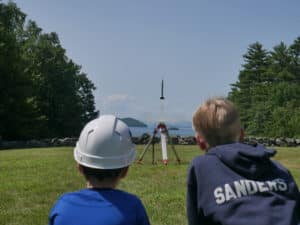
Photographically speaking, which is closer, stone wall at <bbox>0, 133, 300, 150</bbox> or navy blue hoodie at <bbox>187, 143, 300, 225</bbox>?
navy blue hoodie at <bbox>187, 143, 300, 225</bbox>

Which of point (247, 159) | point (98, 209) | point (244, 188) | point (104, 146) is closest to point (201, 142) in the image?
point (247, 159)

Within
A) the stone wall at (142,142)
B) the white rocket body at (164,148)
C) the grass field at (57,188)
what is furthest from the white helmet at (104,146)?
the stone wall at (142,142)

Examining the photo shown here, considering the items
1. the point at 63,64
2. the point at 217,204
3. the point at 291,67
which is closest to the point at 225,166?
the point at 217,204

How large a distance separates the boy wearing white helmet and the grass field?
3.75 metres

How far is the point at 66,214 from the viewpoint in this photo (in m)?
2.39

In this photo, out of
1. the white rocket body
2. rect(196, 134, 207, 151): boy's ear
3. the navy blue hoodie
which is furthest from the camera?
the white rocket body

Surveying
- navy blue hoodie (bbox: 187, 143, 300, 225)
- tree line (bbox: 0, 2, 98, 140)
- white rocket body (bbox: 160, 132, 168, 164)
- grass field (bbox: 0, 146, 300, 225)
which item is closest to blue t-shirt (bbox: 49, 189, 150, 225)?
navy blue hoodie (bbox: 187, 143, 300, 225)

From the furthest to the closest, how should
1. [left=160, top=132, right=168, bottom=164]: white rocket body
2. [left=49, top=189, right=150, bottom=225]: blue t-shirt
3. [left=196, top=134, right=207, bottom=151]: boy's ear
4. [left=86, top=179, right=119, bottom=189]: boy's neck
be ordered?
1. [left=160, top=132, right=168, bottom=164]: white rocket body
2. [left=196, top=134, right=207, bottom=151]: boy's ear
3. [left=86, top=179, right=119, bottom=189]: boy's neck
4. [left=49, top=189, right=150, bottom=225]: blue t-shirt

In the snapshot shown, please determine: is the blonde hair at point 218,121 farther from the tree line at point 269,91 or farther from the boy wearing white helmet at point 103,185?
the tree line at point 269,91

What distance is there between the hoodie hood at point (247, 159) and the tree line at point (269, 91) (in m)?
34.1

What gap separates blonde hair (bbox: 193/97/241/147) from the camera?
9.35ft

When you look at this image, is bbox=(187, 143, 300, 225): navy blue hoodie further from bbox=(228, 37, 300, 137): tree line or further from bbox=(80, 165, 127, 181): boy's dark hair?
bbox=(228, 37, 300, 137): tree line

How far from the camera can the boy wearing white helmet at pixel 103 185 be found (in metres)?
2.37

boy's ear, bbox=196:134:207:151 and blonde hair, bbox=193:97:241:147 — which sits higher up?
blonde hair, bbox=193:97:241:147
